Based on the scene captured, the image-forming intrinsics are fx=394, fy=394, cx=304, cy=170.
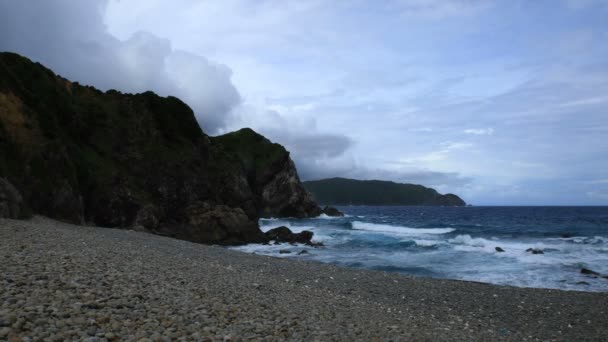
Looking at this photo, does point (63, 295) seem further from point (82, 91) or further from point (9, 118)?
point (82, 91)

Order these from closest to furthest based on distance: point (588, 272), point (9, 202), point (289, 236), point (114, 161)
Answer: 1. point (9, 202)
2. point (588, 272)
3. point (114, 161)
4. point (289, 236)

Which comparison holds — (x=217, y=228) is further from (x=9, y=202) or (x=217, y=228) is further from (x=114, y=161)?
(x=9, y=202)

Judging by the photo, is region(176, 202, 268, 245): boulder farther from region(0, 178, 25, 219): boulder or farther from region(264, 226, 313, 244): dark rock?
region(0, 178, 25, 219): boulder

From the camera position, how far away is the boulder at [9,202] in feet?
65.6

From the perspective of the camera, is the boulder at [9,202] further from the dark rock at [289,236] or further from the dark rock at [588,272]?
the dark rock at [588,272]

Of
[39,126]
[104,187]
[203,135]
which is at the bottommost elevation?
[104,187]

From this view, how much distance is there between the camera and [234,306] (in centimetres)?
827

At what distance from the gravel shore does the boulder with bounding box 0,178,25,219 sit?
14.5 feet

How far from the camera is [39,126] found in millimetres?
30578

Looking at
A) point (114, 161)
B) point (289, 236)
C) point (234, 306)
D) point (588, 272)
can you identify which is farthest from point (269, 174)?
point (234, 306)

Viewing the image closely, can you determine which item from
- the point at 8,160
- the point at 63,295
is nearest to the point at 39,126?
the point at 8,160

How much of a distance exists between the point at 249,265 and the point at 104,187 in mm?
23931

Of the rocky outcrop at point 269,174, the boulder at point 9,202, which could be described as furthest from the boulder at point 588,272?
the rocky outcrop at point 269,174

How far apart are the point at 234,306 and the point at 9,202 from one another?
18.7 metres
